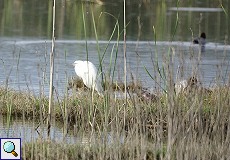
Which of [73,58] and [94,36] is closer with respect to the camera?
[73,58]

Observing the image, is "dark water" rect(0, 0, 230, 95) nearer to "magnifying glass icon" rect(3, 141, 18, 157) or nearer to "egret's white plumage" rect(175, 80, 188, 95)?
"egret's white plumage" rect(175, 80, 188, 95)

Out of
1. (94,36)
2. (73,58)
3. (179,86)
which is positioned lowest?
(73,58)

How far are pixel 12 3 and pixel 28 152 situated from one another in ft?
92.0

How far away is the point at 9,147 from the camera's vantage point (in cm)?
700

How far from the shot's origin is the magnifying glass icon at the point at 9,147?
6953 millimetres

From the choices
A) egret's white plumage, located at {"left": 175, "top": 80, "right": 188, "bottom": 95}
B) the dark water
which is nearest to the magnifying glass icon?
egret's white plumage, located at {"left": 175, "top": 80, "right": 188, "bottom": 95}

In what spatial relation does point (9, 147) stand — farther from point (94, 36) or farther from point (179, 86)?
point (94, 36)

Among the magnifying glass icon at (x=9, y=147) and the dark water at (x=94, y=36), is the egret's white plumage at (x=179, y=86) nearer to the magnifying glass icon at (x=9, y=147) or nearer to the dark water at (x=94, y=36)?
the magnifying glass icon at (x=9, y=147)

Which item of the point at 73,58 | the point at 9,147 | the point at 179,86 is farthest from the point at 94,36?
the point at 9,147

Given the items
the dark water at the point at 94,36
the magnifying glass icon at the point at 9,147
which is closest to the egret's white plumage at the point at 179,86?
the magnifying glass icon at the point at 9,147

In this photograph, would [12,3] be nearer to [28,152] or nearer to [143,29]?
[143,29]

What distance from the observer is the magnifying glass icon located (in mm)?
6953

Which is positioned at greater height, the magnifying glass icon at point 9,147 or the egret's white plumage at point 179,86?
the egret's white plumage at point 179,86

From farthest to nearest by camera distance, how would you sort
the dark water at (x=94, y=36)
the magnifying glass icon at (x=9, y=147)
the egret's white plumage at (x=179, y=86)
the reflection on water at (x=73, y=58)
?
the dark water at (x=94, y=36) < the reflection on water at (x=73, y=58) < the egret's white plumage at (x=179, y=86) < the magnifying glass icon at (x=9, y=147)
